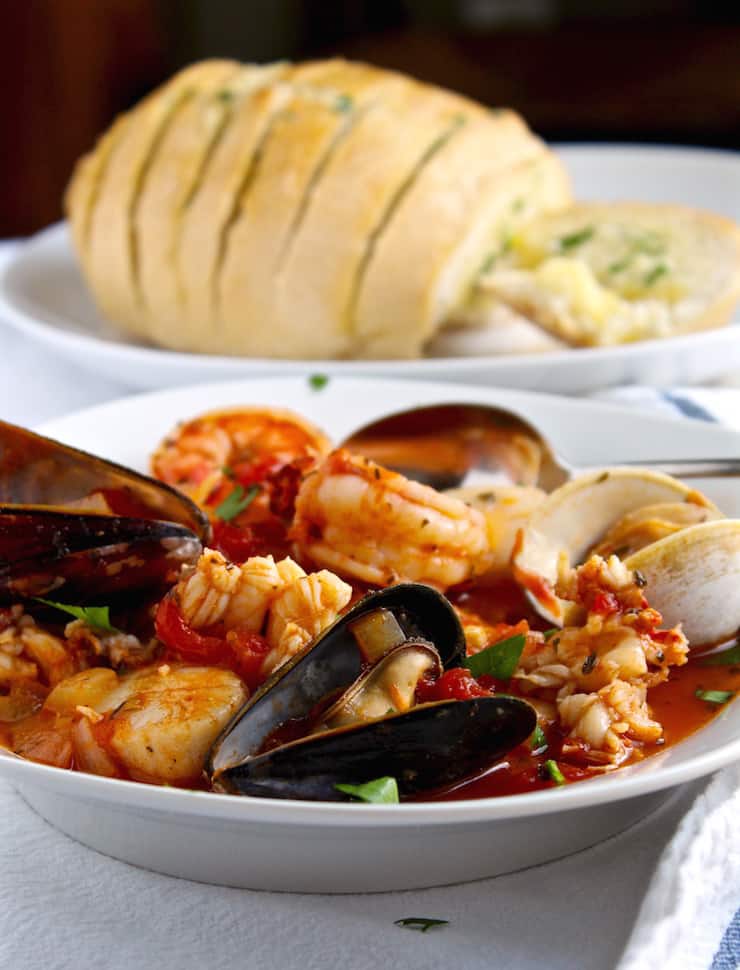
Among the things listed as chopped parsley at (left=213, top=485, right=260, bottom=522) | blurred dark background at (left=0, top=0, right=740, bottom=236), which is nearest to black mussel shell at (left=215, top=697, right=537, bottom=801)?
chopped parsley at (left=213, top=485, right=260, bottom=522)

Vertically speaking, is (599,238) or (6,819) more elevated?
(599,238)

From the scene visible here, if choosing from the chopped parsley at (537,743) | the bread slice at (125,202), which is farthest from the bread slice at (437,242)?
the chopped parsley at (537,743)

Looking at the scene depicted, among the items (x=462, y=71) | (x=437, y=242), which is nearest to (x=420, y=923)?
(x=437, y=242)

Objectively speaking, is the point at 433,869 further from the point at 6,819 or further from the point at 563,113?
the point at 563,113

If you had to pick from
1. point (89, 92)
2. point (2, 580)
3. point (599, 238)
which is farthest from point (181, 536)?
point (89, 92)

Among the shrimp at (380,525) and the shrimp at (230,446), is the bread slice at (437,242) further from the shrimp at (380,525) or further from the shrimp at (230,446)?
the shrimp at (380,525)

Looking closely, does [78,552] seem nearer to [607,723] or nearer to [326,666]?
[326,666]
